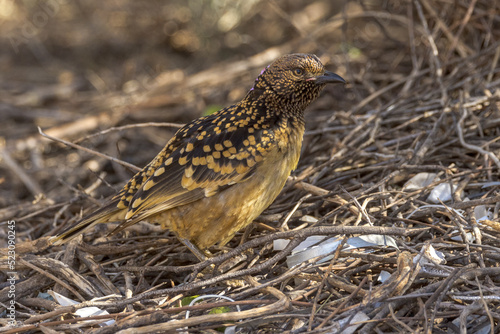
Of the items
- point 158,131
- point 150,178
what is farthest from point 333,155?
point 158,131

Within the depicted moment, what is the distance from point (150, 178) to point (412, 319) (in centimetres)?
178

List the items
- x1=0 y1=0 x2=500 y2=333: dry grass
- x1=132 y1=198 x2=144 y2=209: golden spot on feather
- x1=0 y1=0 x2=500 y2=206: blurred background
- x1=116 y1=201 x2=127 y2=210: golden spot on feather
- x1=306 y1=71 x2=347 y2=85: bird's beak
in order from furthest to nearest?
x1=0 y1=0 x2=500 y2=206: blurred background < x1=306 y1=71 x2=347 y2=85: bird's beak < x1=116 y1=201 x2=127 y2=210: golden spot on feather < x1=132 y1=198 x2=144 y2=209: golden spot on feather < x1=0 y1=0 x2=500 y2=333: dry grass

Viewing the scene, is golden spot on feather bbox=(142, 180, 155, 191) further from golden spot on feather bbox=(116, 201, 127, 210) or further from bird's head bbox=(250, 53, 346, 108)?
bird's head bbox=(250, 53, 346, 108)

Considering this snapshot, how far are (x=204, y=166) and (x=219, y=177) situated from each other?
118mm

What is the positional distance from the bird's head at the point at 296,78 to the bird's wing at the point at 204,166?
272 millimetres

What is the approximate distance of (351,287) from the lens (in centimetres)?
293

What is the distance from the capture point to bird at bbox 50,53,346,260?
3.46 meters

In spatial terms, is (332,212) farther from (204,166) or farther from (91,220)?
(91,220)

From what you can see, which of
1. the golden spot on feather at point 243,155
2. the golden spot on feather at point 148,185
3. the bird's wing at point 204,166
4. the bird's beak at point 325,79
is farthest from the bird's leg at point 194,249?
the bird's beak at point 325,79

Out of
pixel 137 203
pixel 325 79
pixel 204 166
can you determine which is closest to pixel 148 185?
pixel 137 203

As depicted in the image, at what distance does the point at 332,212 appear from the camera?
359 cm

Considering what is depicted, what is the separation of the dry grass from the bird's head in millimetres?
602

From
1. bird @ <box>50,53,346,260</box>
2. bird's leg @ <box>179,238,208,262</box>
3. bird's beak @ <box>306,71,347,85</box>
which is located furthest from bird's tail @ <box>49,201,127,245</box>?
bird's beak @ <box>306,71,347,85</box>

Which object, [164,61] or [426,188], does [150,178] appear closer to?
[426,188]
